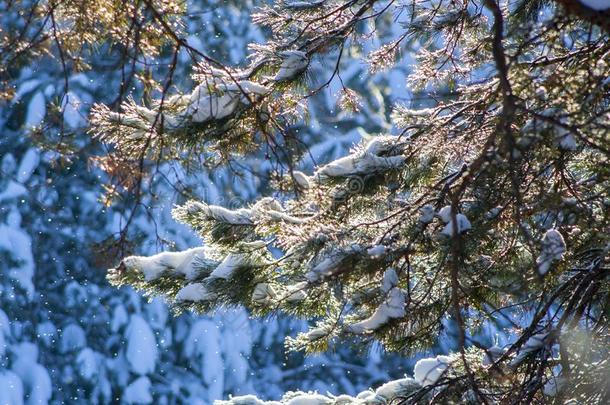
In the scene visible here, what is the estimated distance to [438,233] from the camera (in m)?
2.25

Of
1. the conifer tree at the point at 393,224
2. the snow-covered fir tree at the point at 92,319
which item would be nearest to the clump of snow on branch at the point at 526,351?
the conifer tree at the point at 393,224

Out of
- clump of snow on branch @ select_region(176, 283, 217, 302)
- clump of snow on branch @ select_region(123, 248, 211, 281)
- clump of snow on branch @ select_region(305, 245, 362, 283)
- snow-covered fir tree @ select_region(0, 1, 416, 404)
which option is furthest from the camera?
snow-covered fir tree @ select_region(0, 1, 416, 404)

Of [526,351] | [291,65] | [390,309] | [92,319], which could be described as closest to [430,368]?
[526,351]

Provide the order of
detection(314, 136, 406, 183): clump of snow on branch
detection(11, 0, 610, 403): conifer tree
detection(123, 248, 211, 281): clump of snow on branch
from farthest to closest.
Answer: detection(123, 248, 211, 281): clump of snow on branch, detection(314, 136, 406, 183): clump of snow on branch, detection(11, 0, 610, 403): conifer tree

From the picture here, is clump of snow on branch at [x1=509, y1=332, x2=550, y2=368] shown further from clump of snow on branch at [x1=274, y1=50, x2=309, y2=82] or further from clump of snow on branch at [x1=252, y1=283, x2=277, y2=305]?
clump of snow on branch at [x1=274, y1=50, x2=309, y2=82]

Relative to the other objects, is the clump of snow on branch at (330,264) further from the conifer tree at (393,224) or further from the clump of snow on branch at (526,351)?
the clump of snow on branch at (526,351)

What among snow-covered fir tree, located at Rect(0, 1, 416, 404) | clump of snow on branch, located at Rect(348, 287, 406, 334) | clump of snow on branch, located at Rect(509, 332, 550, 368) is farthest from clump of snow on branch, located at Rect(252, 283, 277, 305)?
snow-covered fir tree, located at Rect(0, 1, 416, 404)

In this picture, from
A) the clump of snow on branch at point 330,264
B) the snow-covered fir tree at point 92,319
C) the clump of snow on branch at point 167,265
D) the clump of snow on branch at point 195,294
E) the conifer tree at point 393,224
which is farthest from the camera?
the snow-covered fir tree at point 92,319

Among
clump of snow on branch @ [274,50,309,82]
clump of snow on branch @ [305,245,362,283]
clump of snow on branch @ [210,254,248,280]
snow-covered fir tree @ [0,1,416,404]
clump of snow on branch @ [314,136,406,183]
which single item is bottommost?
clump of snow on branch @ [305,245,362,283]

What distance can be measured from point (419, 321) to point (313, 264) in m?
0.65

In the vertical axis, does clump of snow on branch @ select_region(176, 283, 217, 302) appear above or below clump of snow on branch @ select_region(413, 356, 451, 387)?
above

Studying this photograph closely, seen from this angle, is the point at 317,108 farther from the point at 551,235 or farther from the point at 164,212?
the point at 551,235

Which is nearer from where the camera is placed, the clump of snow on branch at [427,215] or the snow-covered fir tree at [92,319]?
the clump of snow on branch at [427,215]

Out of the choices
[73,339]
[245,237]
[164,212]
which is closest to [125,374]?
[73,339]
